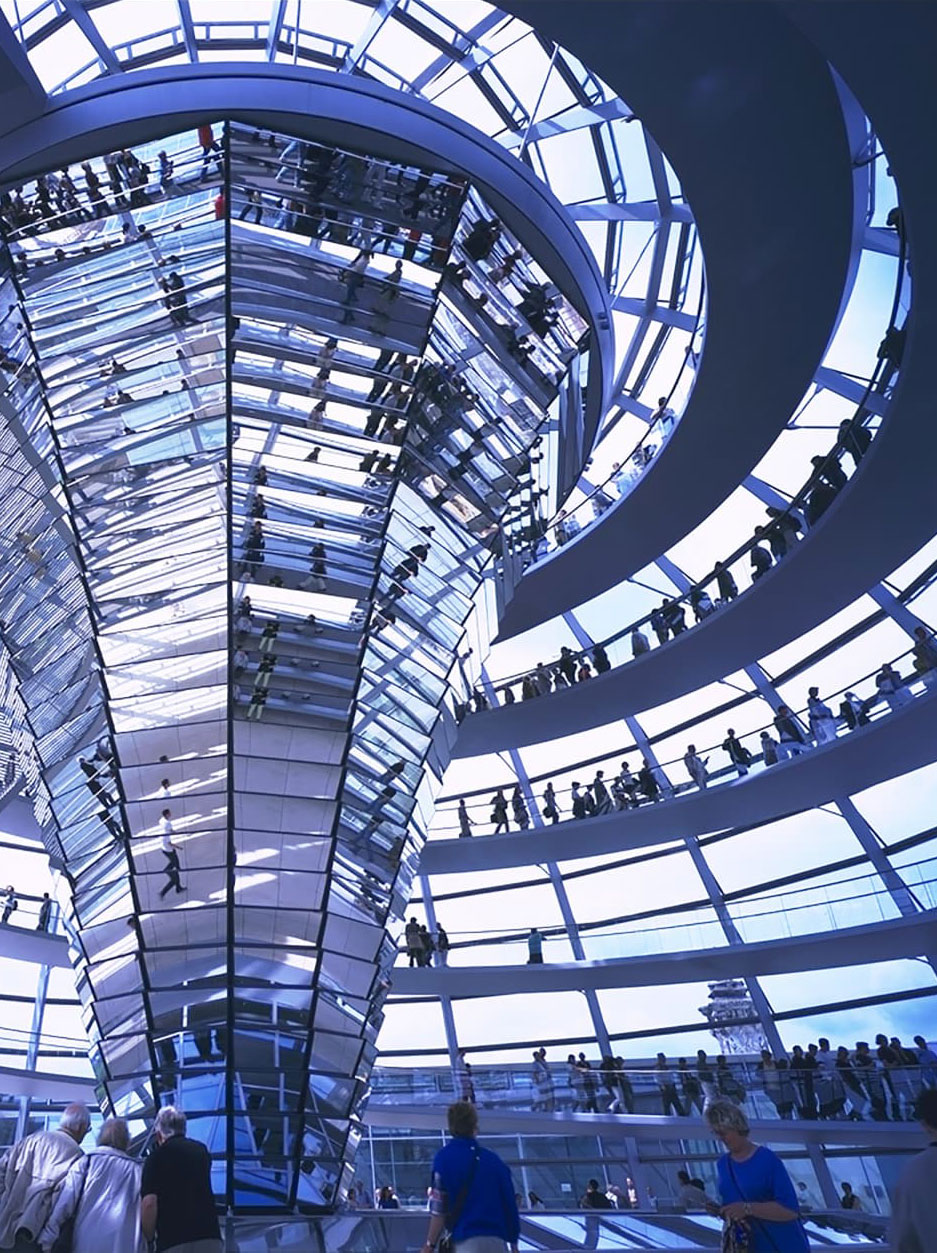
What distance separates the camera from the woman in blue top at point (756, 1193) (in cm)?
468

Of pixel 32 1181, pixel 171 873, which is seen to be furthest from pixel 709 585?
pixel 32 1181

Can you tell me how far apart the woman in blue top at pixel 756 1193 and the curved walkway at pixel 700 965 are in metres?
15.5

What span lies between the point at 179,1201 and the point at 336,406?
10862 millimetres

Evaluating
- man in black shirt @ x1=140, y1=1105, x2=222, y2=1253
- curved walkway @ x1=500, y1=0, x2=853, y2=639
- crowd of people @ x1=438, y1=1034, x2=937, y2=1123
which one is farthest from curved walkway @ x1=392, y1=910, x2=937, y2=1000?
man in black shirt @ x1=140, y1=1105, x2=222, y2=1253

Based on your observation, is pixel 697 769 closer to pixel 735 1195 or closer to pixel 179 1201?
pixel 735 1195

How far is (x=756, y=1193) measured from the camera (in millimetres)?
4742

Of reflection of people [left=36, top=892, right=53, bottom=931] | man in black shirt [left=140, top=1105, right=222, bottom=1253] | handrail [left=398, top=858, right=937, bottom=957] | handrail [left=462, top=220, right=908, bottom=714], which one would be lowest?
man in black shirt [left=140, top=1105, right=222, bottom=1253]

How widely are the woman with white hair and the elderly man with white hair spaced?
0.20 ft

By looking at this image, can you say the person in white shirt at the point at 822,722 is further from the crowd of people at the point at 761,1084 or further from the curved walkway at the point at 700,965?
the crowd of people at the point at 761,1084

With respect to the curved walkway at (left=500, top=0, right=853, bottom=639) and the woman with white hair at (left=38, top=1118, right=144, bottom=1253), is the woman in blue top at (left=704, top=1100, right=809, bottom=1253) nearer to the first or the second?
the woman with white hair at (left=38, top=1118, right=144, bottom=1253)

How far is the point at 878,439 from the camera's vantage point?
15891 mm

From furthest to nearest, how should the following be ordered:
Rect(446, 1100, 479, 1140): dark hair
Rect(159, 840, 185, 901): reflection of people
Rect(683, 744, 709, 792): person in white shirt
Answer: Rect(683, 744, 709, 792): person in white shirt → Rect(159, 840, 185, 901): reflection of people → Rect(446, 1100, 479, 1140): dark hair

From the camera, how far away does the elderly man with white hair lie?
5312mm

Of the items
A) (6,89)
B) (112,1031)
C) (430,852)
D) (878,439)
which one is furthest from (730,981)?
(6,89)
